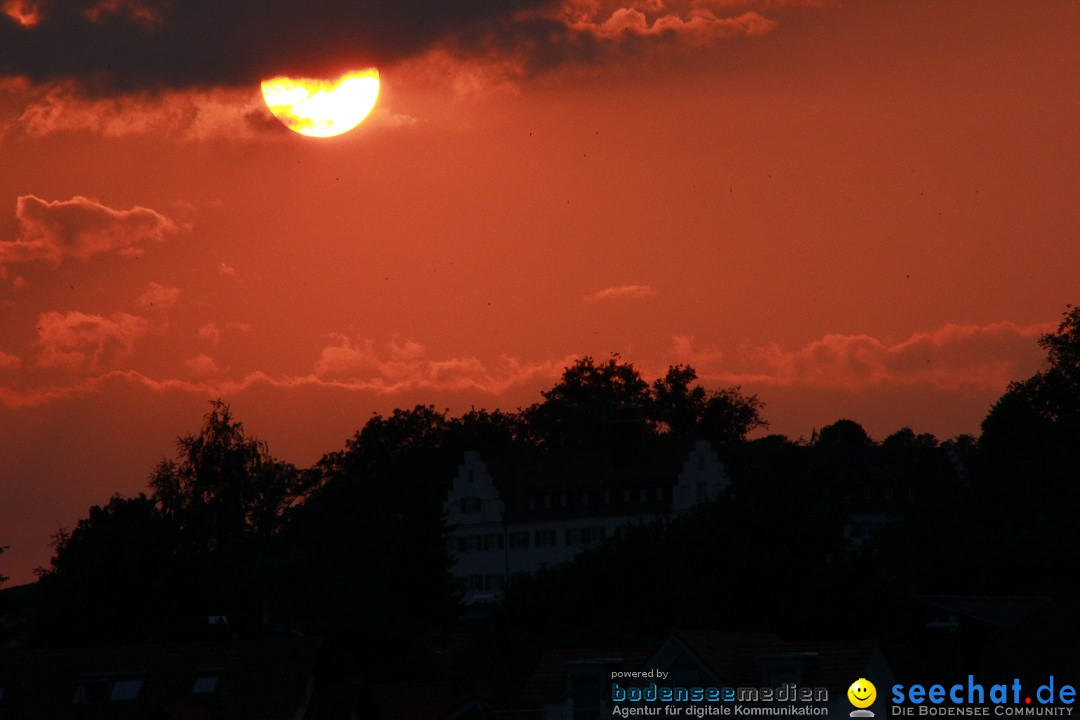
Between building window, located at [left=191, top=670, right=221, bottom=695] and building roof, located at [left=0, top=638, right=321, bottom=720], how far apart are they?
73 millimetres

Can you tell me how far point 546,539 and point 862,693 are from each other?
92.7m

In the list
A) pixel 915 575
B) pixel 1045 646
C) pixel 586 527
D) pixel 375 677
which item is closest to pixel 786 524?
pixel 915 575

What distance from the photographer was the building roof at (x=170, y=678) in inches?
2820

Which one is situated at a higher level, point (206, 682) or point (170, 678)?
point (170, 678)

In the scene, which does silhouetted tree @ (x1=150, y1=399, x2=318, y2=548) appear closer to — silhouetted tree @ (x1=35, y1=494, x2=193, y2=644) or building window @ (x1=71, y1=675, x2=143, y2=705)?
silhouetted tree @ (x1=35, y1=494, x2=193, y2=644)

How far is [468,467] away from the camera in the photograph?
537ft

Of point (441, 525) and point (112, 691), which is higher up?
point (441, 525)

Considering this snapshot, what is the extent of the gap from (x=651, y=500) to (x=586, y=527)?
575cm

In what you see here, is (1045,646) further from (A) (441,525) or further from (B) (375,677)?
(A) (441,525)

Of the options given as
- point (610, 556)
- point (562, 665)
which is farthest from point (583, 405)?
point (562, 665)

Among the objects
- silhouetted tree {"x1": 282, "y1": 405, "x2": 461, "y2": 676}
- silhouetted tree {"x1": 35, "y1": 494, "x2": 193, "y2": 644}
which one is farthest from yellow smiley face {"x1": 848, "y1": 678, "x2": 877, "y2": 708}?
silhouetted tree {"x1": 35, "y1": 494, "x2": 193, "y2": 644}

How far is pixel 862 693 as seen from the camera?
6656 centimetres

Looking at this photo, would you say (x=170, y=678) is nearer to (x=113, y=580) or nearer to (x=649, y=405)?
(x=113, y=580)

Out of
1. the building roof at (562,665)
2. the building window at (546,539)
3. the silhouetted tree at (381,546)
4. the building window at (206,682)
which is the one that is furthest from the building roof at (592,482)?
the building window at (206,682)
